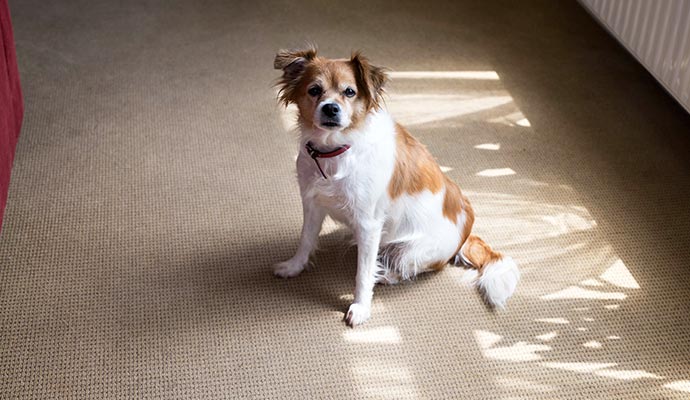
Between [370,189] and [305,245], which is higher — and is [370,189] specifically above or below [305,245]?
above

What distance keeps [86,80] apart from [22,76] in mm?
233

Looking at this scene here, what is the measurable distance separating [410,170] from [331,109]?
0.97 feet

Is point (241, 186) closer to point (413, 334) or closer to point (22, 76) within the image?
point (413, 334)

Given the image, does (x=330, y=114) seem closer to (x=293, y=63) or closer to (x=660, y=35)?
(x=293, y=63)

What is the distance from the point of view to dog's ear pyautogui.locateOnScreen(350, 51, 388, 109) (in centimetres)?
177

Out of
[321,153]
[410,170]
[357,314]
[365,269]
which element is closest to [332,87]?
[321,153]

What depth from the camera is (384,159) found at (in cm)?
186

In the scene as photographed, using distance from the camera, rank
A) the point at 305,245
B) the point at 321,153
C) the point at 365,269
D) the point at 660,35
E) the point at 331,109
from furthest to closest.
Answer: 1. the point at 660,35
2. the point at 305,245
3. the point at 365,269
4. the point at 321,153
5. the point at 331,109

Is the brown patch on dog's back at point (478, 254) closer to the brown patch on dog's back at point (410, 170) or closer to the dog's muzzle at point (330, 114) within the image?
the brown patch on dog's back at point (410, 170)

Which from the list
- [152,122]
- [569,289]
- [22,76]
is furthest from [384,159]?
[22,76]

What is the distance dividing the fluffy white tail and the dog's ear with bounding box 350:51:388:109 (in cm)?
55

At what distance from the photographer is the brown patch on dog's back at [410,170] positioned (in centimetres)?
190

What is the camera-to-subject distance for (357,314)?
198 centimetres

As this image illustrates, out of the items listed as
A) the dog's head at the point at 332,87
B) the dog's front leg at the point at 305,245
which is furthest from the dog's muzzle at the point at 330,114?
the dog's front leg at the point at 305,245
